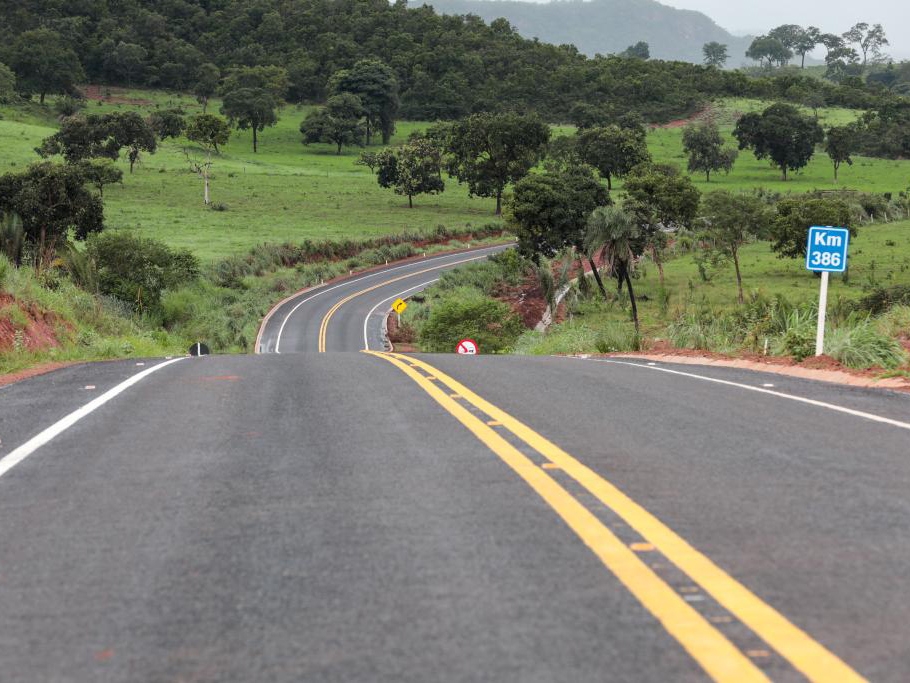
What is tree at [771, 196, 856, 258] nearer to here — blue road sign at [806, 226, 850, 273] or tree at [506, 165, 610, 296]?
tree at [506, 165, 610, 296]

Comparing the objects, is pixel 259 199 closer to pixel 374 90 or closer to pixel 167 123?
pixel 167 123

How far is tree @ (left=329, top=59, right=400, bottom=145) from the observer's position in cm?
13262

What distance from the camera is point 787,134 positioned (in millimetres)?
110000

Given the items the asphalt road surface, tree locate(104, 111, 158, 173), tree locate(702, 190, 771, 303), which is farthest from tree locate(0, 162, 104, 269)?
tree locate(104, 111, 158, 173)

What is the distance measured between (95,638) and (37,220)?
2019 inches

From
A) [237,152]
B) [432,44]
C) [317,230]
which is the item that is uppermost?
[432,44]

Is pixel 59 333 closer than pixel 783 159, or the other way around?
pixel 59 333

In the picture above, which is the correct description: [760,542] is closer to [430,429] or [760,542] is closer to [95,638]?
[95,638]

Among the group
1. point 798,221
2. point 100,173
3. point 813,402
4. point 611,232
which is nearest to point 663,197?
point 798,221

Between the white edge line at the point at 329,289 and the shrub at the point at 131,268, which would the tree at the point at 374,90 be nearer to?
the white edge line at the point at 329,289

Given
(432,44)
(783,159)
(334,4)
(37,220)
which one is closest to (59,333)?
(37,220)

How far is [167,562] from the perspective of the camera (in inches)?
174

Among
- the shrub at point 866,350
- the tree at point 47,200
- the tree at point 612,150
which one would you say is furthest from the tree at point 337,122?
the shrub at point 866,350

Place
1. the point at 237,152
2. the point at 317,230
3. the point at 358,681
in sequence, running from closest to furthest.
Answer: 1. the point at 358,681
2. the point at 317,230
3. the point at 237,152
